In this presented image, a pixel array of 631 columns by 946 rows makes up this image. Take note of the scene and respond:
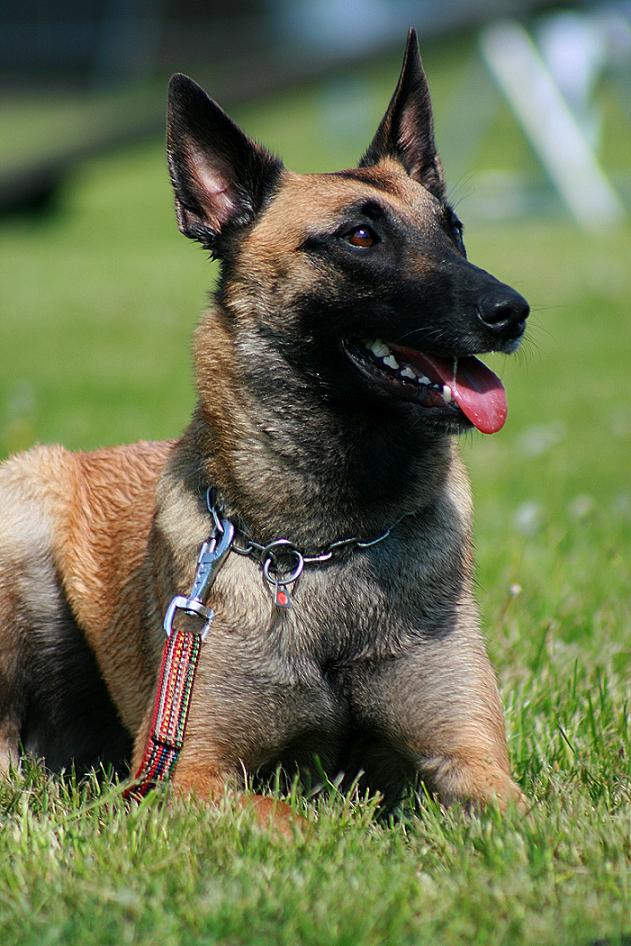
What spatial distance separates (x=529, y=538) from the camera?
5.61 metres

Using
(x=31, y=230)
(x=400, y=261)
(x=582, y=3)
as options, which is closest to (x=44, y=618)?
(x=400, y=261)

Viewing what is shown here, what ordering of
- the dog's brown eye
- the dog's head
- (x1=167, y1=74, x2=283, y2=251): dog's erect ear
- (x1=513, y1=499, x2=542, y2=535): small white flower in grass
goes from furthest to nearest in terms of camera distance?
(x1=513, y1=499, x2=542, y2=535): small white flower in grass < (x1=167, y1=74, x2=283, y2=251): dog's erect ear < the dog's brown eye < the dog's head

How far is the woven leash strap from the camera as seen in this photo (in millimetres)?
3178

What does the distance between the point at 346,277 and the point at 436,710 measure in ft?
3.78

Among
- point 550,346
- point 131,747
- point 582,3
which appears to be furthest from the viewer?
point 582,3

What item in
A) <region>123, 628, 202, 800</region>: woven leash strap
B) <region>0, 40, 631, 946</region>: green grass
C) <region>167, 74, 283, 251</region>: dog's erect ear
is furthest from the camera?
<region>167, 74, 283, 251</region>: dog's erect ear

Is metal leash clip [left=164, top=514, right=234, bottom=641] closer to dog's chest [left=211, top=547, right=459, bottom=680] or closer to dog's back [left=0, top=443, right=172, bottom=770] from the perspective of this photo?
dog's chest [left=211, top=547, right=459, bottom=680]

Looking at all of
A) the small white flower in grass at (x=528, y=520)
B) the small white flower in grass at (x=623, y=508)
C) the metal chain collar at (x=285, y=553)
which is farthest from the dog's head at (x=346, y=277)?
the small white flower in grass at (x=623, y=508)

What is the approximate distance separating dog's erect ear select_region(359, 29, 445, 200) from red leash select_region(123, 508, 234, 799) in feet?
4.94

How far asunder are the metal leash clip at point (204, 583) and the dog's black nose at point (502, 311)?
2.82ft

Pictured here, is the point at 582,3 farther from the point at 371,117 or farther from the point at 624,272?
the point at 371,117

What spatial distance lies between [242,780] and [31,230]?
636 inches

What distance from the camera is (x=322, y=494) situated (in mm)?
3473

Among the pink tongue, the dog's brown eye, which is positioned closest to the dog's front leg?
the pink tongue
